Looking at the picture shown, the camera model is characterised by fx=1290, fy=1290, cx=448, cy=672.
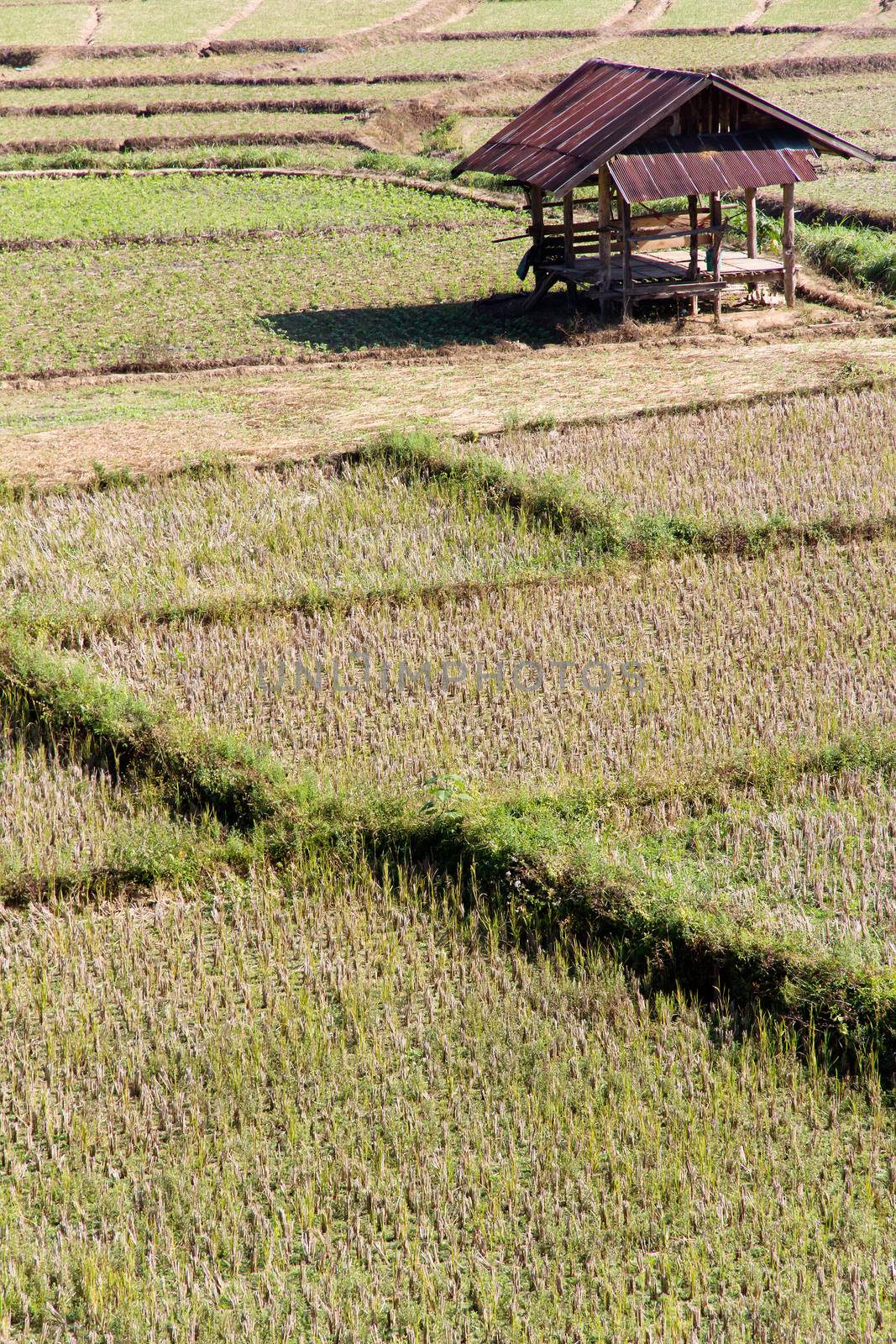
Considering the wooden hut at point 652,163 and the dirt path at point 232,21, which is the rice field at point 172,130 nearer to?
the dirt path at point 232,21

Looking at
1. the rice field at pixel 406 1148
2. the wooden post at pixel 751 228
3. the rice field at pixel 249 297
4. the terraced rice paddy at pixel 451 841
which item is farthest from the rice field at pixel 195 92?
the rice field at pixel 406 1148

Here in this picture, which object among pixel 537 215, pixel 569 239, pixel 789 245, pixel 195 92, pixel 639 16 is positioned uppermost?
pixel 639 16

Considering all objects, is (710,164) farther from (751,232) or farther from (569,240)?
(751,232)

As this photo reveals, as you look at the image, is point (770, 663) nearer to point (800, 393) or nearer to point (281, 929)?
point (281, 929)

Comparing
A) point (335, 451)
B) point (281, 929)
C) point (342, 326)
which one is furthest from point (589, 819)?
point (342, 326)

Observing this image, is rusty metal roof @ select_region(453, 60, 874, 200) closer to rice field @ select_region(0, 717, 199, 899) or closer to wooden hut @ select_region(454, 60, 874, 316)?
wooden hut @ select_region(454, 60, 874, 316)

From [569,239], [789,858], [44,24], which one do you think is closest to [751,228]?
[569,239]

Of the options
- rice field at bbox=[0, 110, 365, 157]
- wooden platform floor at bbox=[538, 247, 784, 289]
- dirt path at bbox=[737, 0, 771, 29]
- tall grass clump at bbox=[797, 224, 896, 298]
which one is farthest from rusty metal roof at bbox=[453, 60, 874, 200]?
dirt path at bbox=[737, 0, 771, 29]
